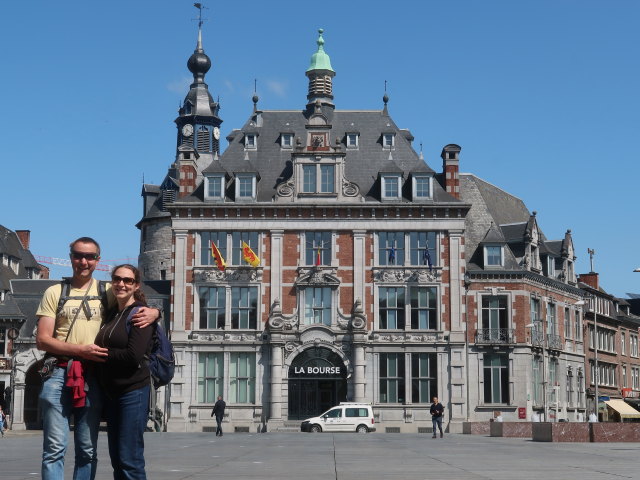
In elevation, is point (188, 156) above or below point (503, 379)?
above

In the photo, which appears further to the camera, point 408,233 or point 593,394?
point 593,394

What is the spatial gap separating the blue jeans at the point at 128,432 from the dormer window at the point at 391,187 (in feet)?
170

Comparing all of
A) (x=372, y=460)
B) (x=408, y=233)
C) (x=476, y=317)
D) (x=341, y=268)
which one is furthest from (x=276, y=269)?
(x=372, y=460)

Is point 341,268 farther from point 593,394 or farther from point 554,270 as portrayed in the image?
point 593,394

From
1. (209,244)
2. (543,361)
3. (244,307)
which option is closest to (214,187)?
(209,244)

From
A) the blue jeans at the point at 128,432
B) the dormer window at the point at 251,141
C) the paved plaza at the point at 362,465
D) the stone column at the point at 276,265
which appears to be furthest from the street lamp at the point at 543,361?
the blue jeans at the point at 128,432

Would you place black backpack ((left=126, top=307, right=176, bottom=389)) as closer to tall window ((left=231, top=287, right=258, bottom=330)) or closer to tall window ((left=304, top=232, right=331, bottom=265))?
tall window ((left=231, top=287, right=258, bottom=330))

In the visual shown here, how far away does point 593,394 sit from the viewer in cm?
7750

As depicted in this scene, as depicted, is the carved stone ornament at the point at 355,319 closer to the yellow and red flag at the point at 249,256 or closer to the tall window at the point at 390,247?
the tall window at the point at 390,247

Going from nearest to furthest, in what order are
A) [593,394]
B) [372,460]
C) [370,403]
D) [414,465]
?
[414,465] → [372,460] → [370,403] → [593,394]

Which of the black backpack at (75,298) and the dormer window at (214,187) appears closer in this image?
the black backpack at (75,298)

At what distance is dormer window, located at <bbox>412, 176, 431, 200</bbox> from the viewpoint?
60.7m

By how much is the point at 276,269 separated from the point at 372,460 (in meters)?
37.2

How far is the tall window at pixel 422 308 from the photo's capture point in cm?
5978
